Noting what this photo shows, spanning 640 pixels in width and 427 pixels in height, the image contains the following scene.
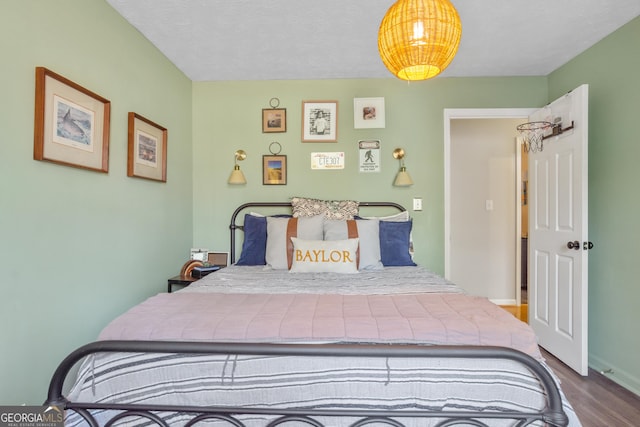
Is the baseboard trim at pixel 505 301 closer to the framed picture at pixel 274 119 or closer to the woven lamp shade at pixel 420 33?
A: the framed picture at pixel 274 119

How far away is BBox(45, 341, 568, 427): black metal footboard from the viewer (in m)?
0.91

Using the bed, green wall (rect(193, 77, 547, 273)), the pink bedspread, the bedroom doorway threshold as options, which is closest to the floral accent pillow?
green wall (rect(193, 77, 547, 273))

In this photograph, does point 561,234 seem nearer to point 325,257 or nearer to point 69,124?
point 325,257

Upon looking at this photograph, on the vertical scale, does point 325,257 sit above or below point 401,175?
below

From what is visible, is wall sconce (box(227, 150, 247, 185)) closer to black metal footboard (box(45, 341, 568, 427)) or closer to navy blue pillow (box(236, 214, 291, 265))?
navy blue pillow (box(236, 214, 291, 265))

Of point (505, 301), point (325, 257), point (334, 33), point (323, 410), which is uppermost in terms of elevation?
point (334, 33)

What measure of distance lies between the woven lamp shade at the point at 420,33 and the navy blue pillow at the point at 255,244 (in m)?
1.64

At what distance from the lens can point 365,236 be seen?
7.70 ft

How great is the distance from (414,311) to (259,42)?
82.0 inches

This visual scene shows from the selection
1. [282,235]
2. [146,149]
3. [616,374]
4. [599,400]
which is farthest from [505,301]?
[146,149]

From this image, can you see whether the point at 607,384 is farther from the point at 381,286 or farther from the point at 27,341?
the point at 27,341

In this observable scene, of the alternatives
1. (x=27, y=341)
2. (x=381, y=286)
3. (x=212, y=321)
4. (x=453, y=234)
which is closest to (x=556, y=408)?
(x=381, y=286)

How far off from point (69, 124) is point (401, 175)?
2323 millimetres

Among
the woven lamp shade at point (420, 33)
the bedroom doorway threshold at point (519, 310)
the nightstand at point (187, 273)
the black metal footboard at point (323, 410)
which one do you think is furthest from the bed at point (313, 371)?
the bedroom doorway threshold at point (519, 310)
